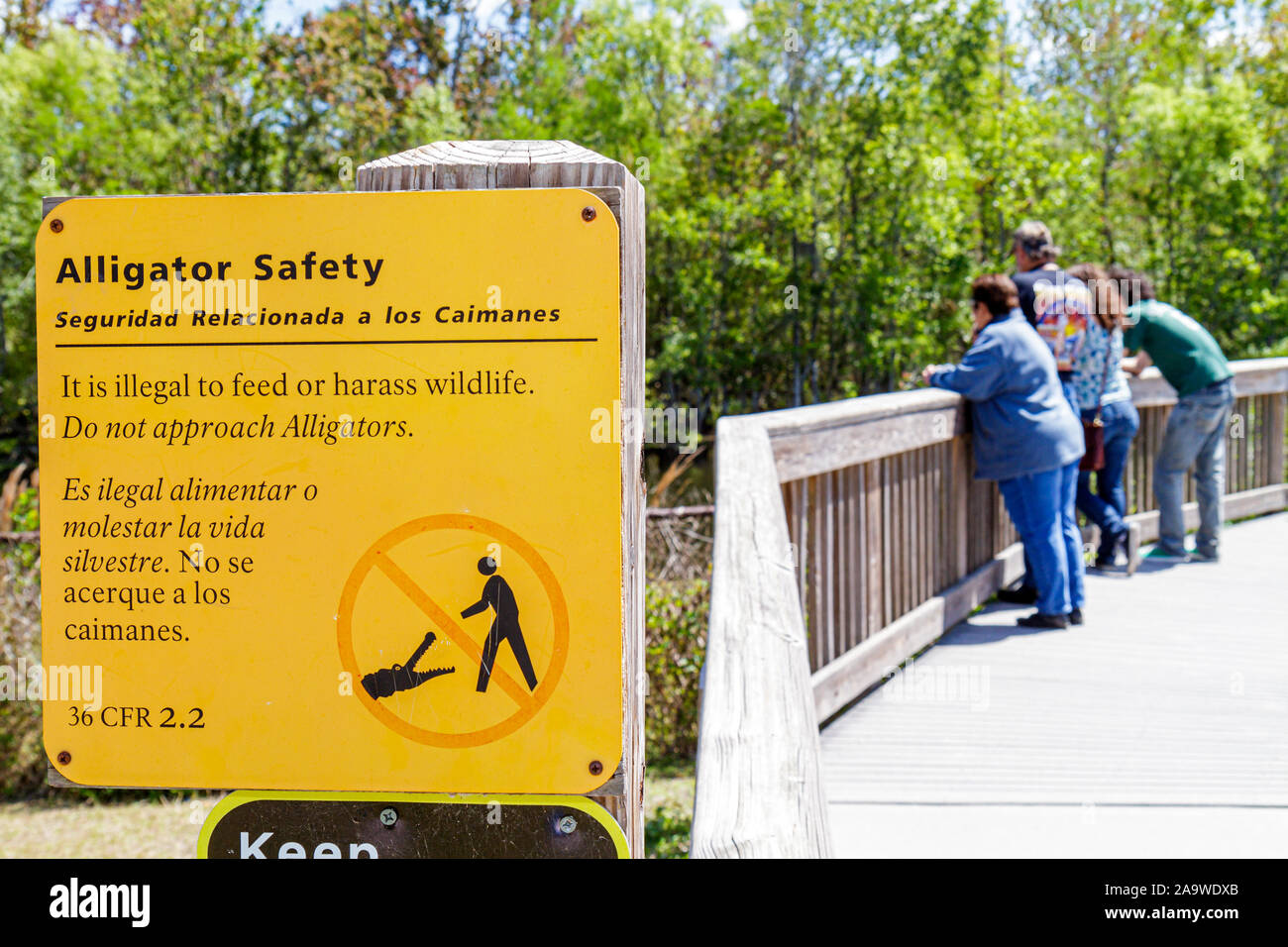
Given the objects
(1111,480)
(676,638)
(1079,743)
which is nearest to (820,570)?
(1079,743)

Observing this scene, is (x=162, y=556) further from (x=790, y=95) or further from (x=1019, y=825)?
(x=790, y=95)

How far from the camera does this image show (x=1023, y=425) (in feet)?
17.9

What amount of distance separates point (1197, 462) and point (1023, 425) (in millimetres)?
2495

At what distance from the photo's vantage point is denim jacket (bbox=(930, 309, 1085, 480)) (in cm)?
541

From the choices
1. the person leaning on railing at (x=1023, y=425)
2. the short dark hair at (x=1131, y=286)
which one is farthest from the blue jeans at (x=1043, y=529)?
the short dark hair at (x=1131, y=286)

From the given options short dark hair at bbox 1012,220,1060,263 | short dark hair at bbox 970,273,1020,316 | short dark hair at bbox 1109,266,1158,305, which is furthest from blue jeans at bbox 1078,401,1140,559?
short dark hair at bbox 970,273,1020,316

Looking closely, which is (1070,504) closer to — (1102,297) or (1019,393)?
(1019,393)

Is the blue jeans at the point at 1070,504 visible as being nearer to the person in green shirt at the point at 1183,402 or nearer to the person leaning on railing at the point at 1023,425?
the person leaning on railing at the point at 1023,425

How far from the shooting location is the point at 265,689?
1417 millimetres

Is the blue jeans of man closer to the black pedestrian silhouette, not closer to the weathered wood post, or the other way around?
the weathered wood post

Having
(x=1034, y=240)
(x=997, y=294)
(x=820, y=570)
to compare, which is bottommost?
(x=820, y=570)

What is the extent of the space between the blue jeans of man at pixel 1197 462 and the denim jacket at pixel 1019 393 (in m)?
2.00

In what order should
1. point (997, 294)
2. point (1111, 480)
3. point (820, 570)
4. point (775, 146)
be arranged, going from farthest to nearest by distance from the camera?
point (775, 146) < point (1111, 480) < point (997, 294) < point (820, 570)
